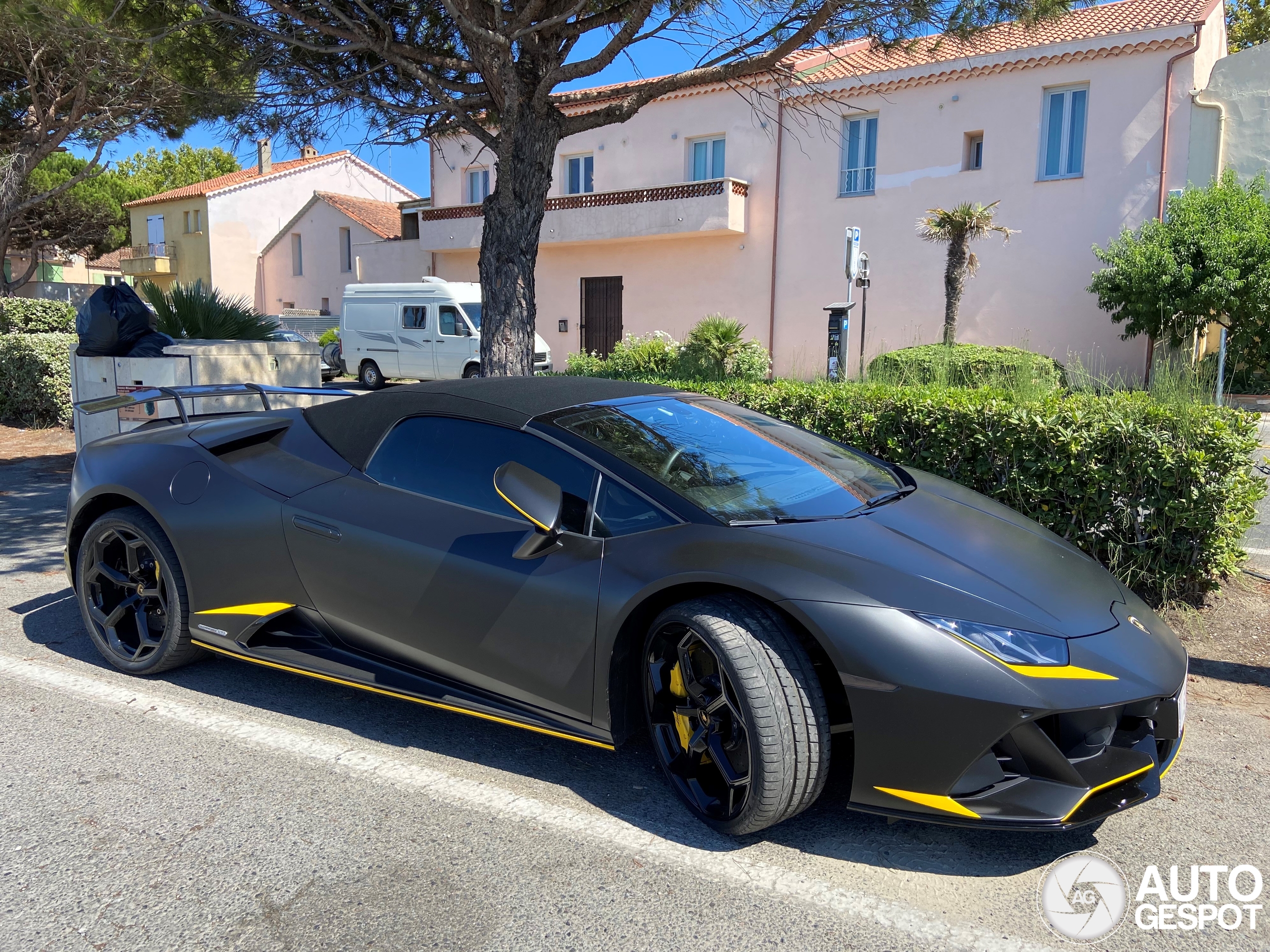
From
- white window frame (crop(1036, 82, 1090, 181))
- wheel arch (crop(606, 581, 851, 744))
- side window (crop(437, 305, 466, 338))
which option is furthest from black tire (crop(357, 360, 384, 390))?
wheel arch (crop(606, 581, 851, 744))

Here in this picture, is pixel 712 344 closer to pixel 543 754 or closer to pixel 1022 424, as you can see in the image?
pixel 1022 424

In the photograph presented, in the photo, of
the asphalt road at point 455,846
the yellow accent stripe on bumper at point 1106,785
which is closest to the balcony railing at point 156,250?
the asphalt road at point 455,846

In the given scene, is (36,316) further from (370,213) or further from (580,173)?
(370,213)

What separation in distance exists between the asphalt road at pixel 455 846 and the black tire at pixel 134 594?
23 centimetres

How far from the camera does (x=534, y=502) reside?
3033 millimetres

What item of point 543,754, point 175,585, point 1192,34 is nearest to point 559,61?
point 175,585

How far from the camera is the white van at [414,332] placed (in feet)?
67.2

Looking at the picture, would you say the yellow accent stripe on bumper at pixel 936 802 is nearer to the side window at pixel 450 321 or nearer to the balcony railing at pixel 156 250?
the side window at pixel 450 321

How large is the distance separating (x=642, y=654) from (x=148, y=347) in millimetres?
6827

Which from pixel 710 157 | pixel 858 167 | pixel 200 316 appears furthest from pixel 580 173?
pixel 200 316

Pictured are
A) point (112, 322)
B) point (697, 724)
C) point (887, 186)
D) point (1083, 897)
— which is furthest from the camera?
point (887, 186)

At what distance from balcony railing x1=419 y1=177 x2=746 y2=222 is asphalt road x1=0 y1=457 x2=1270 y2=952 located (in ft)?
58.0

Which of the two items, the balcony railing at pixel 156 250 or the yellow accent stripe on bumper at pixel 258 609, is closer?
the yellow accent stripe on bumper at pixel 258 609

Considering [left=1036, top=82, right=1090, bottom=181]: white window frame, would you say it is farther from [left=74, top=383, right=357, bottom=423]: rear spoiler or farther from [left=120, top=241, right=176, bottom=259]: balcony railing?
[left=120, top=241, right=176, bottom=259]: balcony railing
